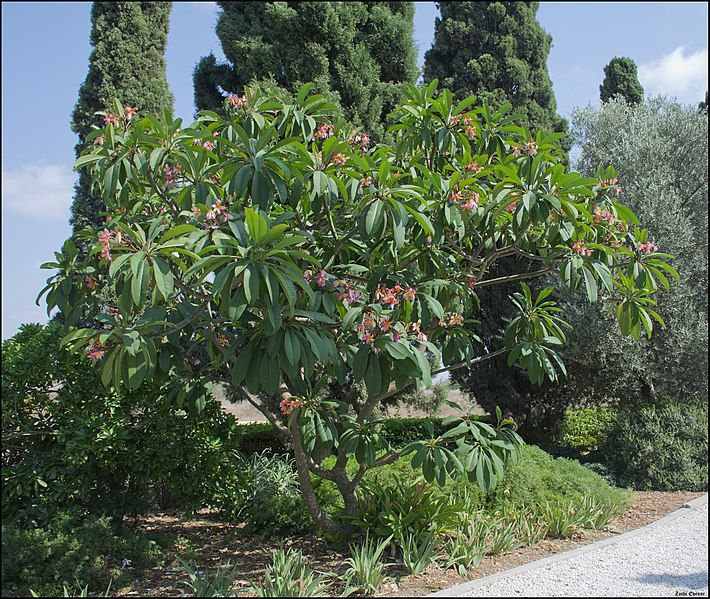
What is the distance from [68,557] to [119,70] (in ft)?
24.3

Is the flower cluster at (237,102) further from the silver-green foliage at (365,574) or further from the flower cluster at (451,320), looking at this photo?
the silver-green foliage at (365,574)

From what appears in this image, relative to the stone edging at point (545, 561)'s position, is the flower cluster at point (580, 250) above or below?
above

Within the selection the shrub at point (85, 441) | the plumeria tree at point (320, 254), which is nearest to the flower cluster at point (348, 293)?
the plumeria tree at point (320, 254)

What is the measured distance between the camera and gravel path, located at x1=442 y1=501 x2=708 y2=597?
3.84 m

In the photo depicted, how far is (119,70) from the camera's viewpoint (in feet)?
29.4

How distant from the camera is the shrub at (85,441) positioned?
437cm

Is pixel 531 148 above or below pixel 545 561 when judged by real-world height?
above

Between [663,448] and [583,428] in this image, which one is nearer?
[663,448]

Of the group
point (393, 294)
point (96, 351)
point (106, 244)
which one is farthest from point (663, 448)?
point (106, 244)

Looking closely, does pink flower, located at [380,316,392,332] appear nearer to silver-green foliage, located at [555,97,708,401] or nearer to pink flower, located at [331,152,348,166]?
pink flower, located at [331,152,348,166]

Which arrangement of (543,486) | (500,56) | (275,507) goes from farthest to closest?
1. (500,56)
2. (543,486)
3. (275,507)

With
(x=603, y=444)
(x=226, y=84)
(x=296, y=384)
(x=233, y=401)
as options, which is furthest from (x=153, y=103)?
(x=603, y=444)

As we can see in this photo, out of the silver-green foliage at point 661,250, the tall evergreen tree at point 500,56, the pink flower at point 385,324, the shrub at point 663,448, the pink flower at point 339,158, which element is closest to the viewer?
the pink flower at point 385,324

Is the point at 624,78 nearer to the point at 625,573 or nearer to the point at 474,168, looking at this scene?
the point at 474,168
